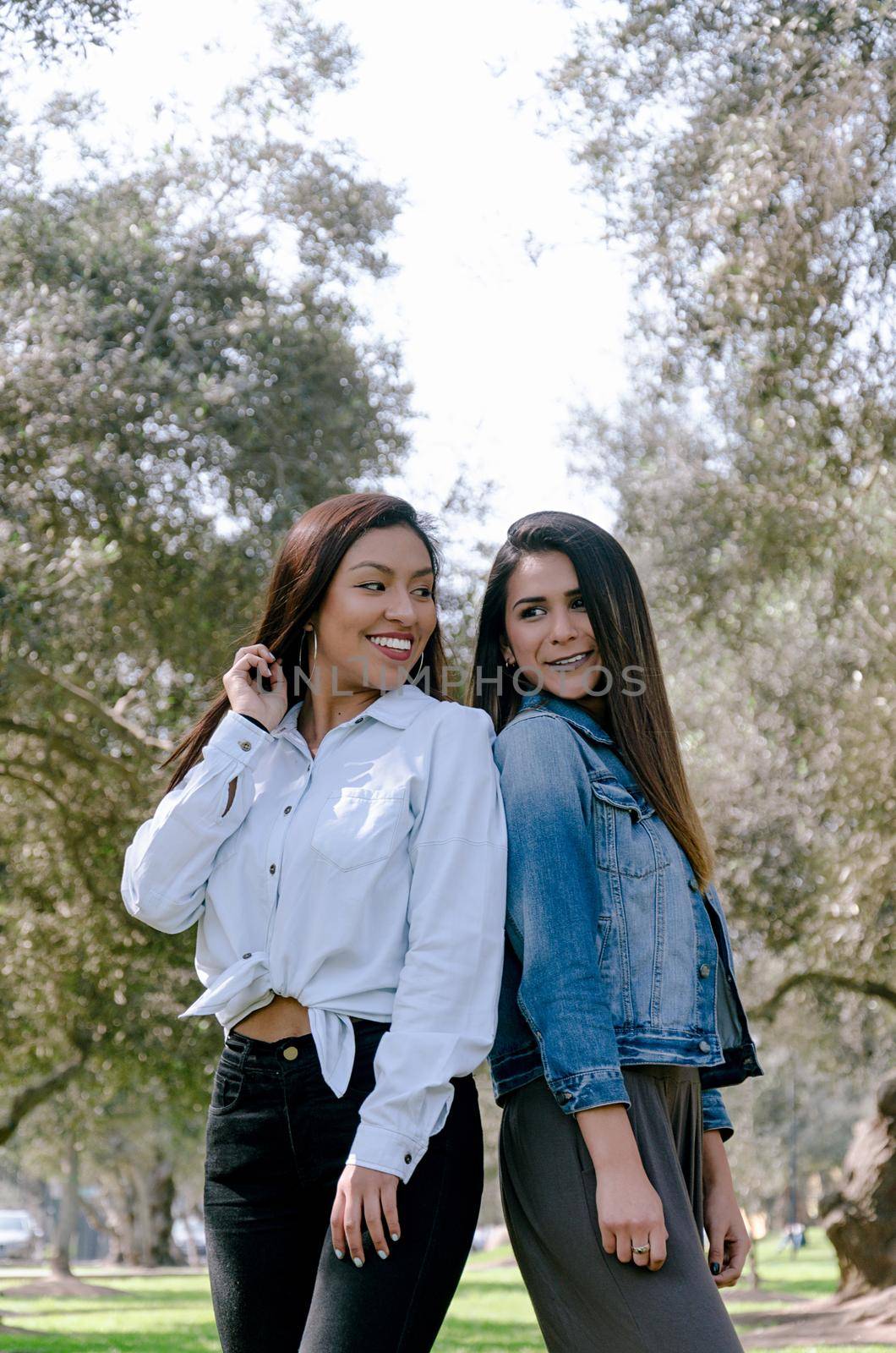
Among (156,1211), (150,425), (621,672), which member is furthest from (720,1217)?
(156,1211)

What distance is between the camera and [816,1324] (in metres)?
12.9

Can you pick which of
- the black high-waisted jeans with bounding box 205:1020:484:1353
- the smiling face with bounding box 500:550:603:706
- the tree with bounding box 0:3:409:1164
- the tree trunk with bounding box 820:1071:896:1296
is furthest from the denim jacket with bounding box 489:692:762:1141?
the tree trunk with bounding box 820:1071:896:1296

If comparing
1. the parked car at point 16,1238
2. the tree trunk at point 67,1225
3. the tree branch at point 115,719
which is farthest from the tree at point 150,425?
the parked car at point 16,1238

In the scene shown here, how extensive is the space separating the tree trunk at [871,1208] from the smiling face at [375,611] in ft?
40.0

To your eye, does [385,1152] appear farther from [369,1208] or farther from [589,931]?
[589,931]

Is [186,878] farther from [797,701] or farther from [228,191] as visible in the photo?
→ [797,701]

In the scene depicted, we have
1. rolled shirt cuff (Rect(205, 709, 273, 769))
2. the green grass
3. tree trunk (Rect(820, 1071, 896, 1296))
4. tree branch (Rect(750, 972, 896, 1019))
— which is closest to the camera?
rolled shirt cuff (Rect(205, 709, 273, 769))

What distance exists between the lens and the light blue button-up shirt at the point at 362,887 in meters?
2.58

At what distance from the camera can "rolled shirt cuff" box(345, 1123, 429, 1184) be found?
2.48 metres

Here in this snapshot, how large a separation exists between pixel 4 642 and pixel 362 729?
5768 mm

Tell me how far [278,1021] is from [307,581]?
39.0 inches

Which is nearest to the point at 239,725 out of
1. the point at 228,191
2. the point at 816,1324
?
the point at 228,191

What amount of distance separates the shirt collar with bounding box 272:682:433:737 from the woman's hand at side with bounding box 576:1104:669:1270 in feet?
2.97

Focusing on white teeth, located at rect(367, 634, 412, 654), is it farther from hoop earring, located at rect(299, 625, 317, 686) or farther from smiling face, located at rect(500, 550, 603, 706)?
smiling face, located at rect(500, 550, 603, 706)
